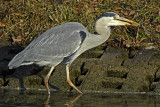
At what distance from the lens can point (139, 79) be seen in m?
7.28

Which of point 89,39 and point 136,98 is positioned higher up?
point 89,39

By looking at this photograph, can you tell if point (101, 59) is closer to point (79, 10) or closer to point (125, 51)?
point (125, 51)

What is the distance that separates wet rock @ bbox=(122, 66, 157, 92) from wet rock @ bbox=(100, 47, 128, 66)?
473mm

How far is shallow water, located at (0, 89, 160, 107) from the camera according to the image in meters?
6.16

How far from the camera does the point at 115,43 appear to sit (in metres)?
8.96

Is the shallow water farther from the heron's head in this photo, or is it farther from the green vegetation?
the green vegetation

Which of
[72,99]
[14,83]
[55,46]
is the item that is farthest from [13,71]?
[72,99]

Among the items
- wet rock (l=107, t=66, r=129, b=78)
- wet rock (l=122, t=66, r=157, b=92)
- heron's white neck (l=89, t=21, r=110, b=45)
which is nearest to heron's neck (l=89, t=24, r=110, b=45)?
heron's white neck (l=89, t=21, r=110, b=45)

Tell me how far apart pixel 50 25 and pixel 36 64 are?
2179 mm

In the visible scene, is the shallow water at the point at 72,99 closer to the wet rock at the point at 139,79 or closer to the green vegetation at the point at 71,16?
the wet rock at the point at 139,79

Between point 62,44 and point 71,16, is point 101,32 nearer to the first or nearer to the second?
point 62,44

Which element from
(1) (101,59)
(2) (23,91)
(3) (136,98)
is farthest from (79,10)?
(3) (136,98)

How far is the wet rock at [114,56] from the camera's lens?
802 cm

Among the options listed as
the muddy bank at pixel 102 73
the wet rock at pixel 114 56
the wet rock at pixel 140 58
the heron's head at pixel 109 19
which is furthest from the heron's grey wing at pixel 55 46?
the wet rock at pixel 140 58
